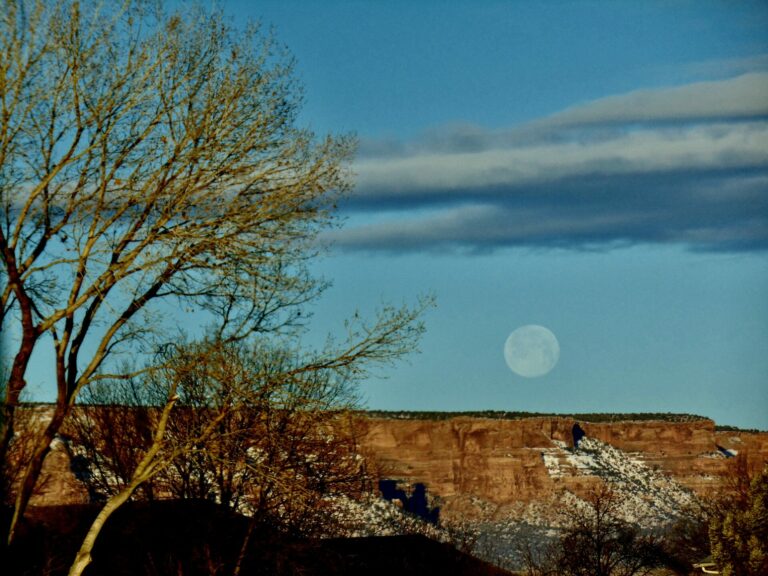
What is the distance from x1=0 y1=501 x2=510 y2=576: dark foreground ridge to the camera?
95.0 ft

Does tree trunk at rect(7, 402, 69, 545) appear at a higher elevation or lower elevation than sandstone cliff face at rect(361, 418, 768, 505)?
lower

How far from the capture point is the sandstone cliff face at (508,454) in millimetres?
166000

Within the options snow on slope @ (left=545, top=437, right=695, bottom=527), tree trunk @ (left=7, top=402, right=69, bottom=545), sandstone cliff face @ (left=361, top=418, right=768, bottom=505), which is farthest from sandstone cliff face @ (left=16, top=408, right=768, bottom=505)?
tree trunk @ (left=7, top=402, right=69, bottom=545)

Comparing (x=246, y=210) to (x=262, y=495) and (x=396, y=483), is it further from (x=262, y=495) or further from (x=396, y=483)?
(x=396, y=483)

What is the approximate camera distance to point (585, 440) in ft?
604

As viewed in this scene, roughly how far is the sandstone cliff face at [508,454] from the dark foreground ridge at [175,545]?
415ft

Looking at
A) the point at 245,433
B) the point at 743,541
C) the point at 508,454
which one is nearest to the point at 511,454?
the point at 508,454

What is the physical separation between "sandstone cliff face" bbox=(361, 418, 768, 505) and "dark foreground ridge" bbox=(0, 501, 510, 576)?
12650 centimetres

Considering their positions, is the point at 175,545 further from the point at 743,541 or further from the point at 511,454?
the point at 511,454

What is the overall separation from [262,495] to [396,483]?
5471 inches

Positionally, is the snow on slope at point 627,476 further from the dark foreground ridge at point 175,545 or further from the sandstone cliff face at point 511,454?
the dark foreground ridge at point 175,545

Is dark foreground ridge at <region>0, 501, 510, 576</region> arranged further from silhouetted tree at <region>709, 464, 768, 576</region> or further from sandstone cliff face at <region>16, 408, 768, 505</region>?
sandstone cliff face at <region>16, 408, 768, 505</region>

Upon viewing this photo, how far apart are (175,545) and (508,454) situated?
461 feet

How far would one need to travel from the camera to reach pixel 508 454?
16788 centimetres
